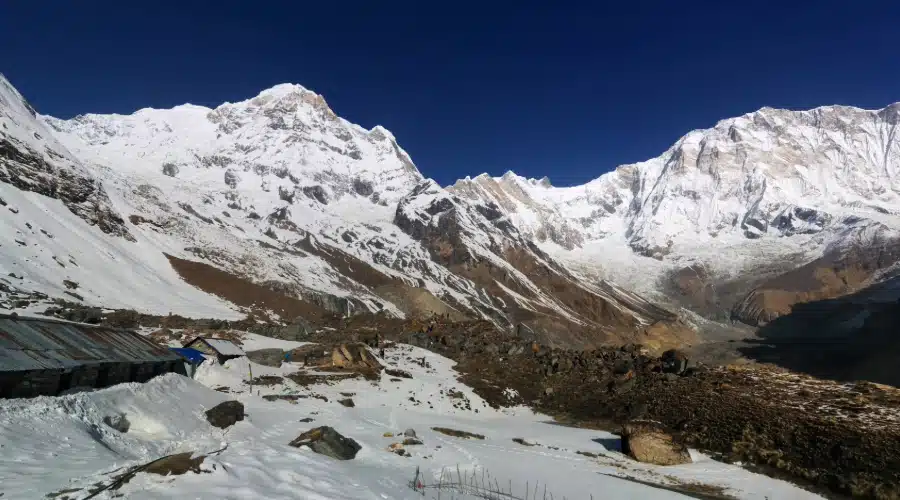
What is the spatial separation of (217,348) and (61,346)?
15980 mm

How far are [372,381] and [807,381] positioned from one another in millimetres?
24060

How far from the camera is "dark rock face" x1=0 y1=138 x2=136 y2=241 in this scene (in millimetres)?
87438

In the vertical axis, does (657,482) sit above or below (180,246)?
below

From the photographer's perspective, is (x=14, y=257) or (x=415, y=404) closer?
(x=415, y=404)

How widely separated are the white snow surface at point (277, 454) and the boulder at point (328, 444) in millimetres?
410

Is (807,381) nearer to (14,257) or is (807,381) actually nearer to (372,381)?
(372,381)

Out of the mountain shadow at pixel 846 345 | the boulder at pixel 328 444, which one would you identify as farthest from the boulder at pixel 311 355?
the mountain shadow at pixel 846 345

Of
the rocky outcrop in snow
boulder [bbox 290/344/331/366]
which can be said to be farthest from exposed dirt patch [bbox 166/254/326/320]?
boulder [bbox 290/344/331/366]

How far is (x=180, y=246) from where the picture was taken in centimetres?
12394

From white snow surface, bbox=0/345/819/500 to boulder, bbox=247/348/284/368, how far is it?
6.59 m

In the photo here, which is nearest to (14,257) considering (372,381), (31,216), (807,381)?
(31,216)

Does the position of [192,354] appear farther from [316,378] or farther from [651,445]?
[651,445]

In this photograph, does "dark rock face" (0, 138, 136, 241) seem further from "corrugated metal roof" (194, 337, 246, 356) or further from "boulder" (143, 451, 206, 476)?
"boulder" (143, 451, 206, 476)

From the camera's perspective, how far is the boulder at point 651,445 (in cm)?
1853
